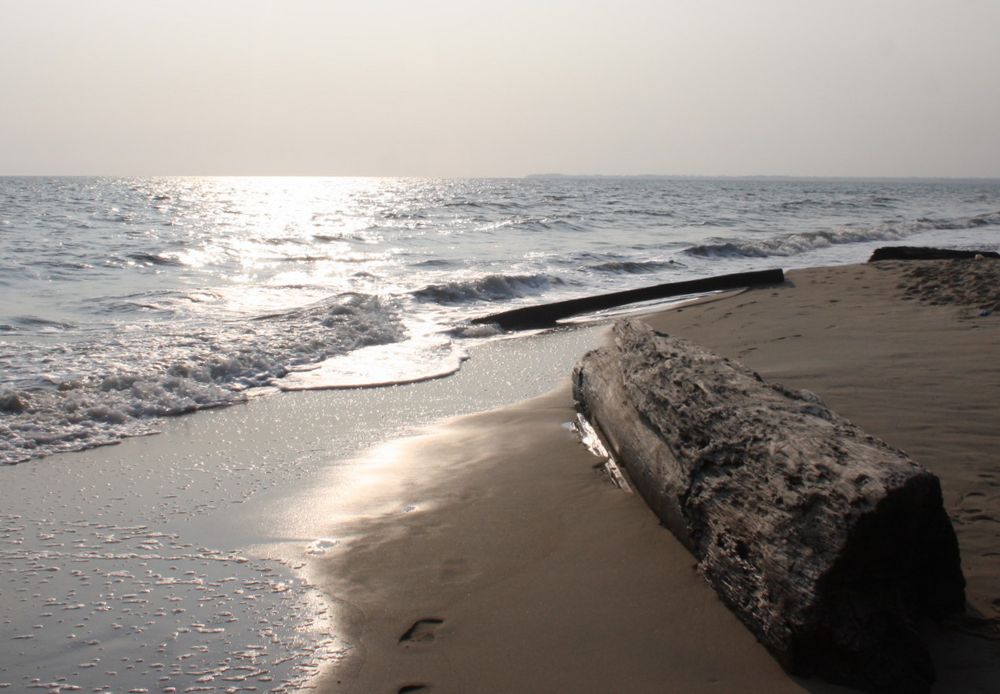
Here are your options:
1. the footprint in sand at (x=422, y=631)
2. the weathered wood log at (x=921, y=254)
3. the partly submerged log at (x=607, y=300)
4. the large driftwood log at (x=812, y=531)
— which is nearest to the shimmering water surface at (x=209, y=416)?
the footprint in sand at (x=422, y=631)

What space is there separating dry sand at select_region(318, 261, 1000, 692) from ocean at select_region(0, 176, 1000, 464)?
224 cm

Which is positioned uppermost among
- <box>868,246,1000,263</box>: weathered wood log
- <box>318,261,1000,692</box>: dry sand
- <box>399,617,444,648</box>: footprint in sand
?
<box>868,246,1000,263</box>: weathered wood log

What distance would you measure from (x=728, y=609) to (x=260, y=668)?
157 cm

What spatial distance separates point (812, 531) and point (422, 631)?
52.4 inches

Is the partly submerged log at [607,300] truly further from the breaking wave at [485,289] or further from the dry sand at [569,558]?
the dry sand at [569,558]

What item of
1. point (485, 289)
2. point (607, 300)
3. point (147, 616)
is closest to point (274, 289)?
point (485, 289)

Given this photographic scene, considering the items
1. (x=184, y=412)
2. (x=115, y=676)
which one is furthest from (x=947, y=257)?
(x=115, y=676)

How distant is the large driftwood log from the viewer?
8.07 feet

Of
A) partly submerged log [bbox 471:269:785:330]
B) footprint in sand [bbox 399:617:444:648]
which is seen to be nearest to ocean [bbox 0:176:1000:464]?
partly submerged log [bbox 471:269:785:330]

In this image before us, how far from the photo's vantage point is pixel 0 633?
287cm

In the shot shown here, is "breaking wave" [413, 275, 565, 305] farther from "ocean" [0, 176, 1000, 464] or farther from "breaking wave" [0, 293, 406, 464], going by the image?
"breaking wave" [0, 293, 406, 464]

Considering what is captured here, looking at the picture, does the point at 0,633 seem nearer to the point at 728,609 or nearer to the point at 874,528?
the point at 728,609

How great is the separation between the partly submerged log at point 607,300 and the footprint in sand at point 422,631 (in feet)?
22.6

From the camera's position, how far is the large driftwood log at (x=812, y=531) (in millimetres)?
2461
